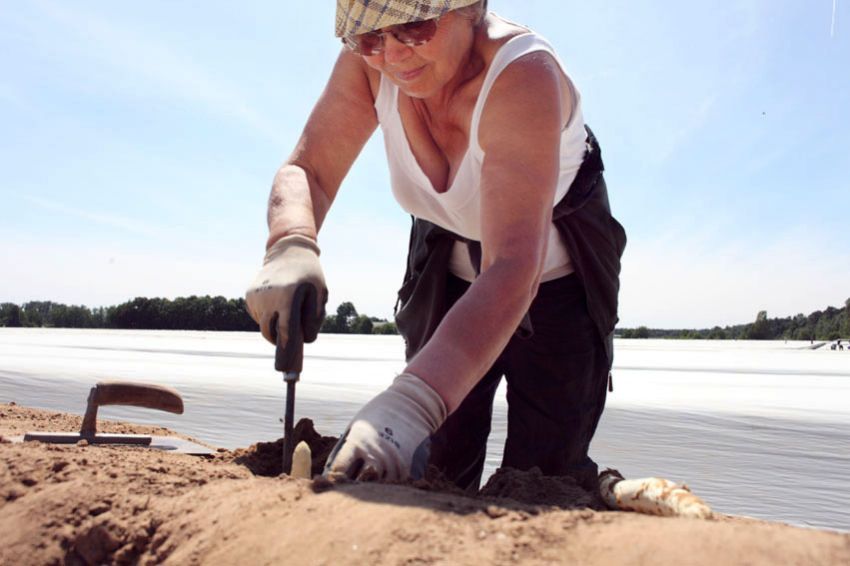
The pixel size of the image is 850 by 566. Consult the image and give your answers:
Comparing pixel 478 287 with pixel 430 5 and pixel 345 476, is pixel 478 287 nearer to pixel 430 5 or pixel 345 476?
pixel 345 476

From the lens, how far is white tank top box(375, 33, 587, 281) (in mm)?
1408

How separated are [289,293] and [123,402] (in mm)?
875

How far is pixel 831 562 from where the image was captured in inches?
23.8

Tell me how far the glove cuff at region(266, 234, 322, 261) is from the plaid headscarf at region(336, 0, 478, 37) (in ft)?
1.31

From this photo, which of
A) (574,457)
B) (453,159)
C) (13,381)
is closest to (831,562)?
(453,159)

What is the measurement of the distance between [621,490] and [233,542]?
663mm

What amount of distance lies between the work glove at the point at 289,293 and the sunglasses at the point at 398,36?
15.2 inches

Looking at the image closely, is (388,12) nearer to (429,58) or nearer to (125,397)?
(429,58)

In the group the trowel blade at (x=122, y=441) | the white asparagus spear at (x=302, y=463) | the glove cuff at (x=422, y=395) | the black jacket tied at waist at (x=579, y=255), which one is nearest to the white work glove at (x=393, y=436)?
the glove cuff at (x=422, y=395)

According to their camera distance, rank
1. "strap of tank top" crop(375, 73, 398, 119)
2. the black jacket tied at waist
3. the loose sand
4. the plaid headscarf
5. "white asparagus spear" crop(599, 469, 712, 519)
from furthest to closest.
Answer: the black jacket tied at waist, "strap of tank top" crop(375, 73, 398, 119), the plaid headscarf, "white asparagus spear" crop(599, 469, 712, 519), the loose sand

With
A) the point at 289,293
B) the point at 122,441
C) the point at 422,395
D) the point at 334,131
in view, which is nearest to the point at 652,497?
the point at 422,395

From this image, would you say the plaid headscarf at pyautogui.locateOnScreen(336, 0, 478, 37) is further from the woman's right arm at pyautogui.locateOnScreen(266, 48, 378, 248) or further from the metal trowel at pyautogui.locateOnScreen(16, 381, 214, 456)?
the metal trowel at pyautogui.locateOnScreen(16, 381, 214, 456)

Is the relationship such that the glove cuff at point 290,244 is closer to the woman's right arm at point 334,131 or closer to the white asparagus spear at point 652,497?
the woman's right arm at point 334,131

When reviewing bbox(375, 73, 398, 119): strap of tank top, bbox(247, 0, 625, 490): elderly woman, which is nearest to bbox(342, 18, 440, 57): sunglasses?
bbox(247, 0, 625, 490): elderly woman
